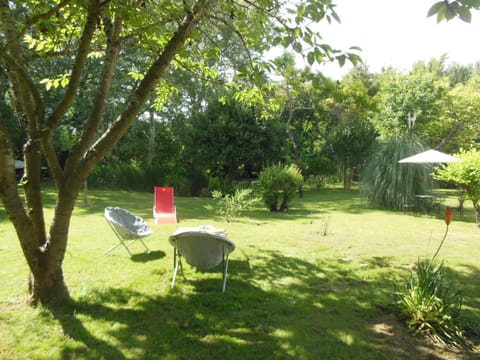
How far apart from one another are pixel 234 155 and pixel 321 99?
11.3 m

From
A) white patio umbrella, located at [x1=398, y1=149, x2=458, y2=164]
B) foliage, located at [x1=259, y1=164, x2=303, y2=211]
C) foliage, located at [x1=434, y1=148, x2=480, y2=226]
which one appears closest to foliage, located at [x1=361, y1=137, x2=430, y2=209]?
white patio umbrella, located at [x1=398, y1=149, x2=458, y2=164]

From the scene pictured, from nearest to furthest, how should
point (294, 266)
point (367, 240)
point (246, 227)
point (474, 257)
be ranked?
1. point (294, 266)
2. point (474, 257)
3. point (367, 240)
4. point (246, 227)

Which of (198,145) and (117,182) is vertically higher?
(198,145)

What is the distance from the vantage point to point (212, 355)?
2.70 metres

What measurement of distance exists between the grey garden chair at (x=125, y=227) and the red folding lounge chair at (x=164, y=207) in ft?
8.44

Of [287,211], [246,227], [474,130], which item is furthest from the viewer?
[474,130]

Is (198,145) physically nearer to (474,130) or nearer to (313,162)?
(313,162)

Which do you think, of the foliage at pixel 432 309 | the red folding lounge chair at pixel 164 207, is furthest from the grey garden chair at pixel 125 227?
the foliage at pixel 432 309

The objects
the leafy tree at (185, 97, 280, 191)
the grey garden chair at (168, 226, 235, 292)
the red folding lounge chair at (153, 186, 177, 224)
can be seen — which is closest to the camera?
the grey garden chair at (168, 226, 235, 292)

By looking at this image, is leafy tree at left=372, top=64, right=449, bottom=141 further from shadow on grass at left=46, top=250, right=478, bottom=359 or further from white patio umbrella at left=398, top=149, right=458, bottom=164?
shadow on grass at left=46, top=250, right=478, bottom=359

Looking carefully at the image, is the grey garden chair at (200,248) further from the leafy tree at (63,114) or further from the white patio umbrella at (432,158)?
the white patio umbrella at (432,158)

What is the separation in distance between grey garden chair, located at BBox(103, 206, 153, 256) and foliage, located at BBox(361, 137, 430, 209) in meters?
9.82

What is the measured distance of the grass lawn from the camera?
2.79m

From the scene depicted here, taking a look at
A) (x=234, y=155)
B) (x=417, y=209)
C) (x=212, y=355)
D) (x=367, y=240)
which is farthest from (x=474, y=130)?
(x=212, y=355)
